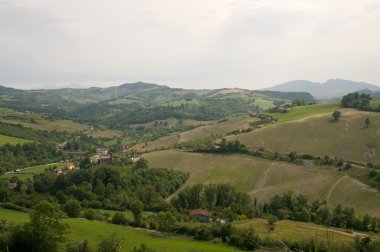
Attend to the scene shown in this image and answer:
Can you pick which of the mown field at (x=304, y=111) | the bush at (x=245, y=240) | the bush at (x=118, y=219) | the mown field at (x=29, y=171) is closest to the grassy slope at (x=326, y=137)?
the mown field at (x=304, y=111)

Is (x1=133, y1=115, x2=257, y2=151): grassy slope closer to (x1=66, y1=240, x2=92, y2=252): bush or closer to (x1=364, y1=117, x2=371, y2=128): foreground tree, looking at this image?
(x1=364, y1=117, x2=371, y2=128): foreground tree

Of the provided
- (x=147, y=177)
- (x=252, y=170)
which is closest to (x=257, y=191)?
(x=252, y=170)

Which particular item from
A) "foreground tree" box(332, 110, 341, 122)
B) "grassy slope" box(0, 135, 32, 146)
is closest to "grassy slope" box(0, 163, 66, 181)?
"grassy slope" box(0, 135, 32, 146)

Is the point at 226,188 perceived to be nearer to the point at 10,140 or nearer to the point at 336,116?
the point at 336,116

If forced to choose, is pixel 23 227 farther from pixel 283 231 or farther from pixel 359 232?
pixel 359 232

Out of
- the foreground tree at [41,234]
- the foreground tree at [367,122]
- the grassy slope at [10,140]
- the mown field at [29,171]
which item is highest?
the foreground tree at [367,122]

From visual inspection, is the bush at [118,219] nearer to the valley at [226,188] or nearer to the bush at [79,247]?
the valley at [226,188]

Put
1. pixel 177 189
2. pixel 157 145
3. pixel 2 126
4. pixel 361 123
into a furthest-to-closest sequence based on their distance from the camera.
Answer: pixel 2 126 < pixel 157 145 < pixel 361 123 < pixel 177 189
